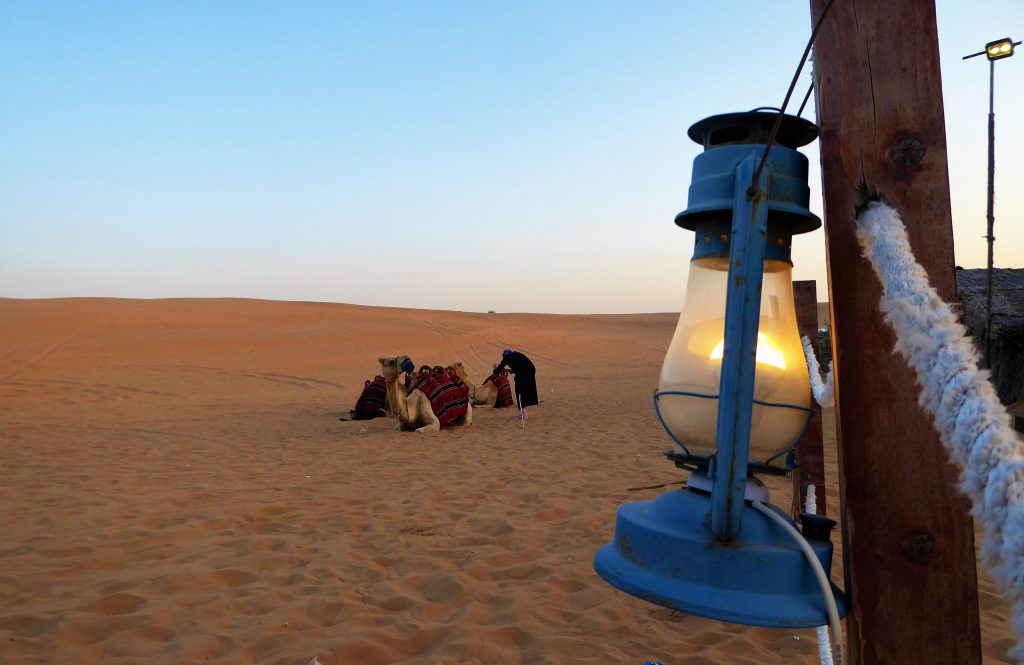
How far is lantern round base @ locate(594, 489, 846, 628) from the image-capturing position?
1.13 m

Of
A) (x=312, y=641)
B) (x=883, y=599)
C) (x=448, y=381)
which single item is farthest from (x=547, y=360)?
(x=883, y=599)

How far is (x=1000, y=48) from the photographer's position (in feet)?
28.2

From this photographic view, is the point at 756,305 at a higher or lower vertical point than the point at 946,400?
higher

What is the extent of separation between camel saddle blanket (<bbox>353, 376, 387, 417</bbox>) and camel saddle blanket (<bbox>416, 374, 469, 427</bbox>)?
1448 millimetres

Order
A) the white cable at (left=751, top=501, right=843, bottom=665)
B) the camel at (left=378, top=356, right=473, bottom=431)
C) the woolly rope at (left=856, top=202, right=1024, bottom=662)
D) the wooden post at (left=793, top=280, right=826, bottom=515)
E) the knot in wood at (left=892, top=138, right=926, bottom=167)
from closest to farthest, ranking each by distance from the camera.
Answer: the woolly rope at (left=856, top=202, right=1024, bottom=662), the white cable at (left=751, top=501, right=843, bottom=665), the knot in wood at (left=892, top=138, right=926, bottom=167), the wooden post at (left=793, top=280, right=826, bottom=515), the camel at (left=378, top=356, right=473, bottom=431)

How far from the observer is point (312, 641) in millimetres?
3195

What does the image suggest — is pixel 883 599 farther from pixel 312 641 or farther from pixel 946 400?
pixel 312 641

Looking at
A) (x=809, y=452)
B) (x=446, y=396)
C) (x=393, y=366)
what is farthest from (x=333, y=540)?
(x=393, y=366)

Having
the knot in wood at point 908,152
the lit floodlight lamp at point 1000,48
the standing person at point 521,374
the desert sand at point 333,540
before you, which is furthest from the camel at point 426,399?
the knot in wood at point 908,152

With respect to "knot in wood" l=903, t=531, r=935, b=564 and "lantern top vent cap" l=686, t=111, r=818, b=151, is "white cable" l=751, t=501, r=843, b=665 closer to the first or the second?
"knot in wood" l=903, t=531, r=935, b=564

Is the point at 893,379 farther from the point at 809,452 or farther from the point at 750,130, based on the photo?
the point at 809,452

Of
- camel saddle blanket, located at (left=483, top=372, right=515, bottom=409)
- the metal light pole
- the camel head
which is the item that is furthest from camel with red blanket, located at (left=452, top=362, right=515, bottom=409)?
the metal light pole

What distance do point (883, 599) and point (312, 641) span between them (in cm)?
268

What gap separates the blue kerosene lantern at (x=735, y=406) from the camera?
1.14 metres
